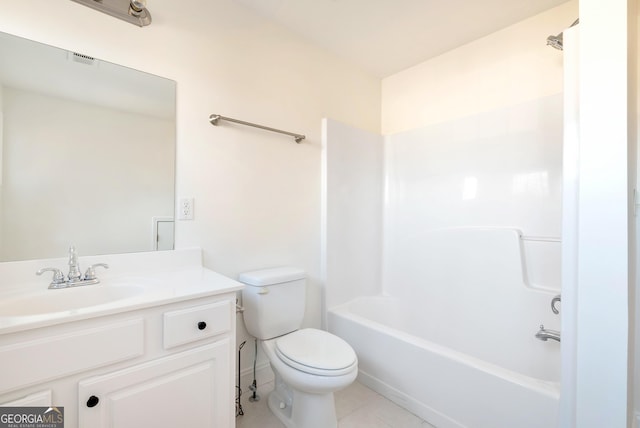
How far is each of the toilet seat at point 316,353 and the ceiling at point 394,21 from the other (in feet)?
6.55

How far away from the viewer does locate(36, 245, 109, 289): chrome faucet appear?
3.77ft

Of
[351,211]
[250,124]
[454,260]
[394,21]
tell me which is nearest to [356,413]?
[454,260]

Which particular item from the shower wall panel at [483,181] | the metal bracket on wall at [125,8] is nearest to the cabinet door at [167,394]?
the metal bracket on wall at [125,8]

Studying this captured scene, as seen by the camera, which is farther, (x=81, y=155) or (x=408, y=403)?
(x=408, y=403)

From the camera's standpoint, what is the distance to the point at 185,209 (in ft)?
5.12

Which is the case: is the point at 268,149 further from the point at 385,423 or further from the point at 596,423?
the point at 596,423

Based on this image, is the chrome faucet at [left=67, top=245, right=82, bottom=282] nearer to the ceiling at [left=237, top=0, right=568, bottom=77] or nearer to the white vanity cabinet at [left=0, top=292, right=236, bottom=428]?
the white vanity cabinet at [left=0, top=292, right=236, bottom=428]

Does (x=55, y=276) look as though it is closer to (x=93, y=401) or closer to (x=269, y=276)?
(x=93, y=401)

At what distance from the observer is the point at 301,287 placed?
1.83 meters

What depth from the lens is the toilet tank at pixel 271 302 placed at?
165 centimetres

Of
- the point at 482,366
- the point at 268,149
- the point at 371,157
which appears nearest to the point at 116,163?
the point at 268,149

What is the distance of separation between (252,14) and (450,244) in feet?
6.88

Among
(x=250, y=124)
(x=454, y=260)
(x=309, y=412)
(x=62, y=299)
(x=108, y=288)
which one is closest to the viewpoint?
(x=62, y=299)

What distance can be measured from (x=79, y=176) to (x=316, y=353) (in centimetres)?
141
